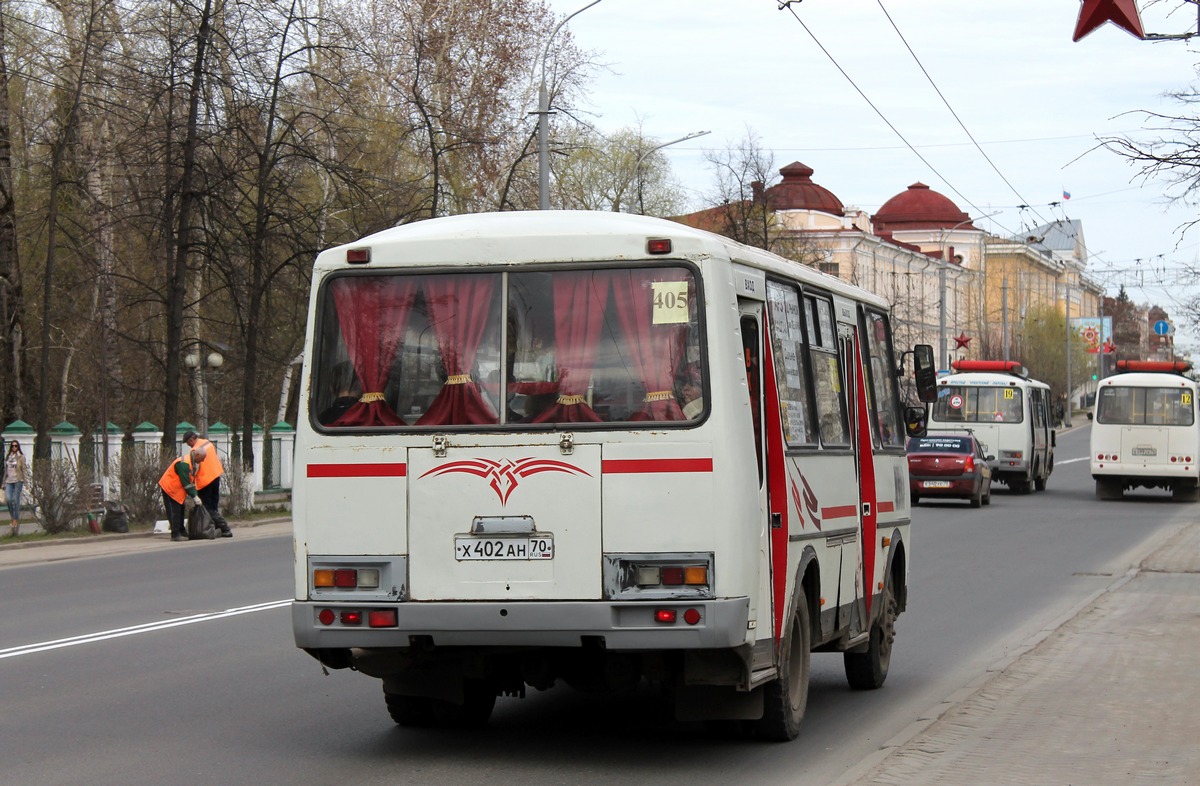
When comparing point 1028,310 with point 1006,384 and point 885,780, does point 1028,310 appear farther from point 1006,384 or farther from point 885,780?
point 885,780

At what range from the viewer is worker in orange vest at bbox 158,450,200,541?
26484 mm

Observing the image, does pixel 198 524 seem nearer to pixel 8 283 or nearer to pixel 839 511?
pixel 8 283

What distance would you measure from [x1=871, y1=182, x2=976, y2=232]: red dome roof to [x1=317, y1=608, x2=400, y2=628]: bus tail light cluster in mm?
120375

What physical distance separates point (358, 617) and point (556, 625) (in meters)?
0.97

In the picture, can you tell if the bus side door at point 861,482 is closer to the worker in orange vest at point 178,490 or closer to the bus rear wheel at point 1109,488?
the worker in orange vest at point 178,490

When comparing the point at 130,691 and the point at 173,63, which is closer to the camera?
the point at 130,691

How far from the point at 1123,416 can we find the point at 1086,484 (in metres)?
7.58

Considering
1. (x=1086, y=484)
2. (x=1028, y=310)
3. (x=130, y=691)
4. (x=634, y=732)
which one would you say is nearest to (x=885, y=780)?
(x=634, y=732)

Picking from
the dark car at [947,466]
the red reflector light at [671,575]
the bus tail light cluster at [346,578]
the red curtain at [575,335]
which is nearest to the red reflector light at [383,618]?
the bus tail light cluster at [346,578]

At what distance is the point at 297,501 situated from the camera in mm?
8289

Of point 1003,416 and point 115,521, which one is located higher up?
point 1003,416

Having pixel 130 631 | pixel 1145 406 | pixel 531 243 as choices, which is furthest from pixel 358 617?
pixel 1145 406

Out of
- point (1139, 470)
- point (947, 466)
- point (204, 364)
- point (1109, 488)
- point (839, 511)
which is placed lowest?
point (1109, 488)

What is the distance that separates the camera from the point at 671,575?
7918mm
